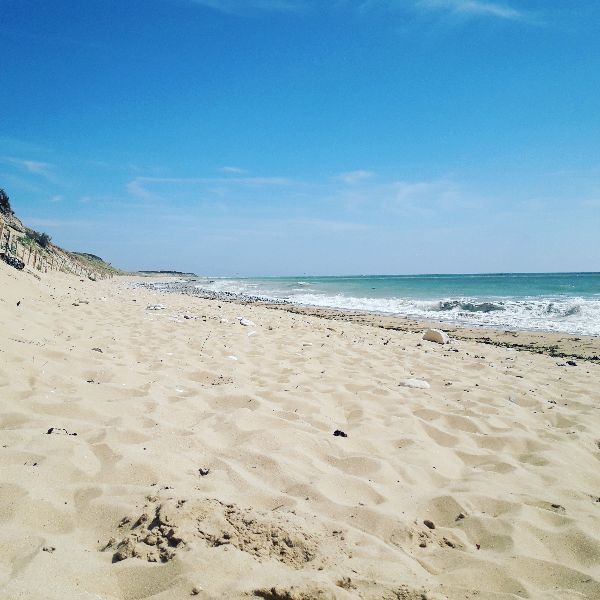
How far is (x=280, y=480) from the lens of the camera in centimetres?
251

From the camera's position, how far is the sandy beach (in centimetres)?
165

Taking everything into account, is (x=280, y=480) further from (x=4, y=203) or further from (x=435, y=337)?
(x=4, y=203)

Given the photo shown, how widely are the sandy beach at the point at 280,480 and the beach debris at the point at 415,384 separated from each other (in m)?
0.04

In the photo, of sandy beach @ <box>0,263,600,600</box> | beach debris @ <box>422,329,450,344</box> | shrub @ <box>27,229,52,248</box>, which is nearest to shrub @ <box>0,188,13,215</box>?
shrub @ <box>27,229,52,248</box>

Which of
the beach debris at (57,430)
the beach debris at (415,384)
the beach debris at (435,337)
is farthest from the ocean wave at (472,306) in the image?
the beach debris at (57,430)

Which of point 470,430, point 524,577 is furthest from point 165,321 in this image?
point 524,577

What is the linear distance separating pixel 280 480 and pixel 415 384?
2839 mm

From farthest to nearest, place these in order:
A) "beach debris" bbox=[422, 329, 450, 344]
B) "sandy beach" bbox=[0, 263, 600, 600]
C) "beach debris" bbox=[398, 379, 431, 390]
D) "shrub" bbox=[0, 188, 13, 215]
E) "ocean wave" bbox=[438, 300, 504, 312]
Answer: "shrub" bbox=[0, 188, 13, 215] → "ocean wave" bbox=[438, 300, 504, 312] → "beach debris" bbox=[422, 329, 450, 344] → "beach debris" bbox=[398, 379, 431, 390] → "sandy beach" bbox=[0, 263, 600, 600]

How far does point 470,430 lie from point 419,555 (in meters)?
2.02

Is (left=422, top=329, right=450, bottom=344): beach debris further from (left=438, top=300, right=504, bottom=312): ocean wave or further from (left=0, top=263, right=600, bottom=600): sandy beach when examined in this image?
(left=438, top=300, right=504, bottom=312): ocean wave

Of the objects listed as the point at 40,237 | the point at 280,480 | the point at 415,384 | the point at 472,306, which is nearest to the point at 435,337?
the point at 415,384

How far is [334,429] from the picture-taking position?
3.44m

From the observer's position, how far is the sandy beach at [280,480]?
1.65m

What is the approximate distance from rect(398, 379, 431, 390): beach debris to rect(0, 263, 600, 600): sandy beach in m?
0.04
